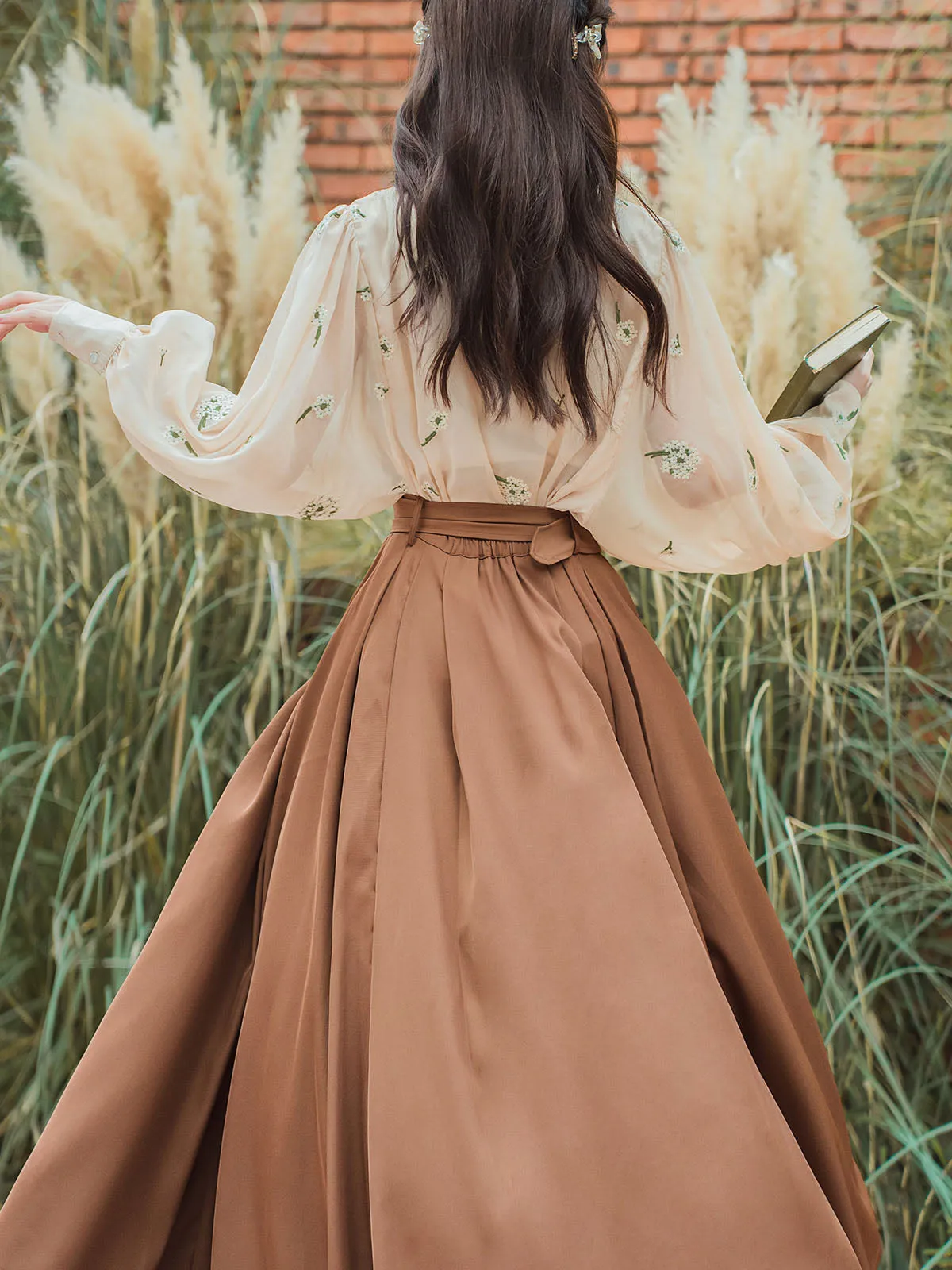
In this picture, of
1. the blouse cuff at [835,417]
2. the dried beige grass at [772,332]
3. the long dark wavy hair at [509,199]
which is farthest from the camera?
the dried beige grass at [772,332]

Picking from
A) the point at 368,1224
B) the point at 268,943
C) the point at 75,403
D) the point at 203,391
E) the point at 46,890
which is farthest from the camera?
the point at 75,403

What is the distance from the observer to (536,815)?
3.58 feet

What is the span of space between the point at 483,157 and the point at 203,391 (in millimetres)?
403

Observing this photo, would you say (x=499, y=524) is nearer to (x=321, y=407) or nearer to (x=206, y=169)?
(x=321, y=407)

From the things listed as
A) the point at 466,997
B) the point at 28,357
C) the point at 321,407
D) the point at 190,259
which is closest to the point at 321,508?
the point at 321,407

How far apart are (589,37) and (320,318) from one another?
397 millimetres

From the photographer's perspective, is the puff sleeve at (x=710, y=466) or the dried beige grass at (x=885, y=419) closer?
the puff sleeve at (x=710, y=466)

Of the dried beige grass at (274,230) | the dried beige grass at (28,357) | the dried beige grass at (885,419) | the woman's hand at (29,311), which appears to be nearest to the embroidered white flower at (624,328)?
the woman's hand at (29,311)

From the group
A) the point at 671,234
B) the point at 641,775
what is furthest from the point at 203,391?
the point at 641,775

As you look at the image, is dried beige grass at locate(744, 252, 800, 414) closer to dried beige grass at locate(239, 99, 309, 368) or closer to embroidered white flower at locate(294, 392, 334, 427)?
dried beige grass at locate(239, 99, 309, 368)

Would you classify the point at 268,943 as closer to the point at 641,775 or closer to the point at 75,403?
the point at 641,775

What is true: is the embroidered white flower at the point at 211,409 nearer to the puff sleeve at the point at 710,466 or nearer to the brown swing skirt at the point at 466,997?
the brown swing skirt at the point at 466,997

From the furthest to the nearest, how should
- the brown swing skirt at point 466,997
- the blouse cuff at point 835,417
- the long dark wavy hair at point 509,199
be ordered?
the blouse cuff at point 835,417 < the long dark wavy hair at point 509,199 < the brown swing skirt at point 466,997

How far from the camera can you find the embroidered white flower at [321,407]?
118 centimetres
